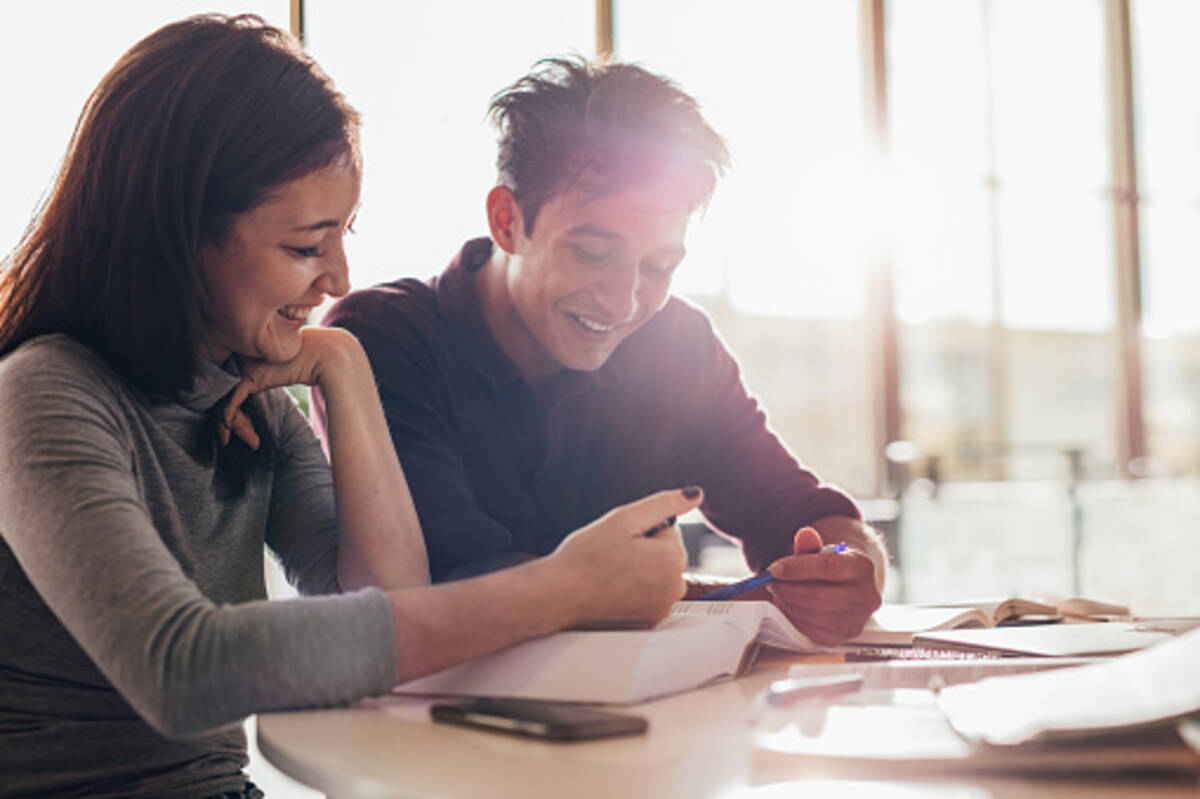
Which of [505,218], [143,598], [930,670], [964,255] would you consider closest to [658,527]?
[930,670]

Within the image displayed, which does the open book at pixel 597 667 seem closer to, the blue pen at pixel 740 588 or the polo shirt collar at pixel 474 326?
the blue pen at pixel 740 588

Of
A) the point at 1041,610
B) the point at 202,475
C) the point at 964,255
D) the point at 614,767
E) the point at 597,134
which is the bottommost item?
the point at 1041,610

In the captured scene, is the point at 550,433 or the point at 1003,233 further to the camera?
the point at 1003,233

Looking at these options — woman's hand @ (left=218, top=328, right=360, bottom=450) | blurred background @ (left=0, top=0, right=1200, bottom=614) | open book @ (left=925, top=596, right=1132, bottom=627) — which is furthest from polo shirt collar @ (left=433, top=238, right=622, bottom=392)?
blurred background @ (left=0, top=0, right=1200, bottom=614)

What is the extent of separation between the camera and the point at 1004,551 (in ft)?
16.7

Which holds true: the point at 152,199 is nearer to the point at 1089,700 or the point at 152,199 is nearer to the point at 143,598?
the point at 143,598

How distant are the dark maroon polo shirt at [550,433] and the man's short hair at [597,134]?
0.19 metres

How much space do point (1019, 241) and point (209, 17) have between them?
192 inches

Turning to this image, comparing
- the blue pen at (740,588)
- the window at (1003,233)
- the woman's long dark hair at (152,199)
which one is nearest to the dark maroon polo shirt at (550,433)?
the blue pen at (740,588)

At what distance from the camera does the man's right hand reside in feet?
2.97

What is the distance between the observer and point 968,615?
1284mm

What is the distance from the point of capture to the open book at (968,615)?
1201mm

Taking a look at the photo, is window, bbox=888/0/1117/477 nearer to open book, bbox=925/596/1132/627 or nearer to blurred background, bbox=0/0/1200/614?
blurred background, bbox=0/0/1200/614

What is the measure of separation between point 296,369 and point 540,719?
0.68 meters
